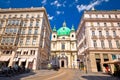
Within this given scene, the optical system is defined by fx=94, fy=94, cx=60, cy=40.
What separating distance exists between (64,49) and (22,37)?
3061cm

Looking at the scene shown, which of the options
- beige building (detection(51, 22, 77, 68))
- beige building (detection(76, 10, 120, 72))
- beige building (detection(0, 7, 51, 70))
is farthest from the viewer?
beige building (detection(51, 22, 77, 68))

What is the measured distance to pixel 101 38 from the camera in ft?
100

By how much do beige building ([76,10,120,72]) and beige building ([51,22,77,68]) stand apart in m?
24.2

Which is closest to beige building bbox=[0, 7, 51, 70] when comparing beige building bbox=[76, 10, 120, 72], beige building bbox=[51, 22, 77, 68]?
beige building bbox=[76, 10, 120, 72]

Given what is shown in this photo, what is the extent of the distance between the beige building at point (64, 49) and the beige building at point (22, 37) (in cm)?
2300

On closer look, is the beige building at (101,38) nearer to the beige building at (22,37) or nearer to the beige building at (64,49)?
the beige building at (22,37)

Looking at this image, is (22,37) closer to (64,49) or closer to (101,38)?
(101,38)

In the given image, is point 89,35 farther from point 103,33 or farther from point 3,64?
point 3,64

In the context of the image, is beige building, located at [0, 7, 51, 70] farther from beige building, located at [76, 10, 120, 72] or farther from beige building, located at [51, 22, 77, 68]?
beige building, located at [51, 22, 77, 68]

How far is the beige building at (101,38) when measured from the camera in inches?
1137

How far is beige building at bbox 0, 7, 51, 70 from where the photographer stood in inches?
1201

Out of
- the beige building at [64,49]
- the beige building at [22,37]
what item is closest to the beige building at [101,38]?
the beige building at [22,37]

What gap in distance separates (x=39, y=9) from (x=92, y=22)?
66.9ft

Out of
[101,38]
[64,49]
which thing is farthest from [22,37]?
[64,49]
